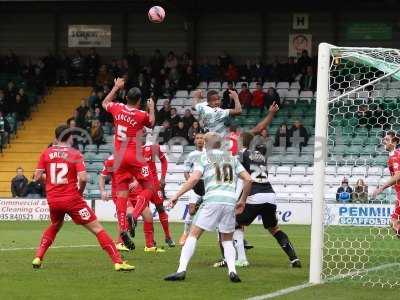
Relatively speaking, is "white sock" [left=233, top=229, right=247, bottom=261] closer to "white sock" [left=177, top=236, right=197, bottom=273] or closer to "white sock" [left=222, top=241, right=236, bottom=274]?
"white sock" [left=222, top=241, right=236, bottom=274]

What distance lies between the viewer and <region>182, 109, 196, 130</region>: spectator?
31.2m


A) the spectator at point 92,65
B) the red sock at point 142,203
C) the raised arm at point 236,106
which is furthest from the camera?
the spectator at point 92,65

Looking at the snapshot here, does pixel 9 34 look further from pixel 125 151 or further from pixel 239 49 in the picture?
pixel 125 151

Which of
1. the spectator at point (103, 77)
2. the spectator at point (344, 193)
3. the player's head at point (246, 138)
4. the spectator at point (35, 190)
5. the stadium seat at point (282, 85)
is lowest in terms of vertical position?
the spectator at point (35, 190)

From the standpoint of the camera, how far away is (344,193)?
2572 cm

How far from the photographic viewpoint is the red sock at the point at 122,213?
1489 cm

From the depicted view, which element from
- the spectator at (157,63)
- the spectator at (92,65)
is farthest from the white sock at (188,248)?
the spectator at (92,65)

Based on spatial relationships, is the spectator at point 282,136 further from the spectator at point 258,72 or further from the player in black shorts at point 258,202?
the player in black shorts at point 258,202

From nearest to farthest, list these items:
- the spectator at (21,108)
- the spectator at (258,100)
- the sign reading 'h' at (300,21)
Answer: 1. the spectator at (258,100)
2. the spectator at (21,108)
3. the sign reading 'h' at (300,21)

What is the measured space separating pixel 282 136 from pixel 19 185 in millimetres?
8785

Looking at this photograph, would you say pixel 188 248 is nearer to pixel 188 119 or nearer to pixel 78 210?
pixel 78 210

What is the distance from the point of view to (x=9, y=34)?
131ft

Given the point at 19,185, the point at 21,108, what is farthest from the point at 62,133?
the point at 21,108

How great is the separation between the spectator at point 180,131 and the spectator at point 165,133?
18cm
